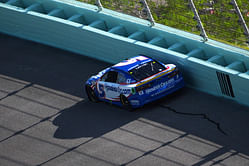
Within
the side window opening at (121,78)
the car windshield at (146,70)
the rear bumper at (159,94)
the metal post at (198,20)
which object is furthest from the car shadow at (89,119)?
the metal post at (198,20)

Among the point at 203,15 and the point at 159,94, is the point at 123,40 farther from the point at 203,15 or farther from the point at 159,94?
the point at 159,94

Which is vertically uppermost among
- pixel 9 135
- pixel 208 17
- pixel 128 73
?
pixel 208 17

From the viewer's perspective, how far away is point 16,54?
22703mm

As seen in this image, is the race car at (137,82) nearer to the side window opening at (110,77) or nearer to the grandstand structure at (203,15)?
the side window opening at (110,77)

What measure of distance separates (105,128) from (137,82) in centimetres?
164

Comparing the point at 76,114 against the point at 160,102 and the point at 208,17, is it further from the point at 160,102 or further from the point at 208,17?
the point at 208,17

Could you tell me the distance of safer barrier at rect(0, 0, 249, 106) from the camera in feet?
59.4

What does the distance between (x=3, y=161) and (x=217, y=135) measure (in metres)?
5.50

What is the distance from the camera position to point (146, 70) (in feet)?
58.9

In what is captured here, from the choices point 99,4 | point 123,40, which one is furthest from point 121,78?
point 99,4

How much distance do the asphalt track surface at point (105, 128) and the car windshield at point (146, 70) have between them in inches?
36.9

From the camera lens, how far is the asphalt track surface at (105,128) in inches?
602

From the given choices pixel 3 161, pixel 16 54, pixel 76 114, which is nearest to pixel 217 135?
pixel 76 114

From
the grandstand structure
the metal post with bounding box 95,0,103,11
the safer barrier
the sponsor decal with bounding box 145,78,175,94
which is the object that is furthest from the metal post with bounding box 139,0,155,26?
the sponsor decal with bounding box 145,78,175,94
